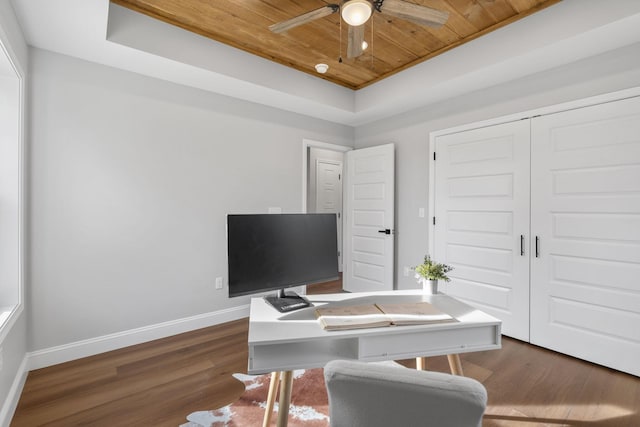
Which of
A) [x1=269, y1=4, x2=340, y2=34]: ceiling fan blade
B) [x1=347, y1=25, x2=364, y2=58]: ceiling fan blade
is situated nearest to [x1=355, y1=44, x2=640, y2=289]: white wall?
[x1=347, y1=25, x2=364, y2=58]: ceiling fan blade

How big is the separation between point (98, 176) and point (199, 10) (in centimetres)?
155

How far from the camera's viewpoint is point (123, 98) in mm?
2699

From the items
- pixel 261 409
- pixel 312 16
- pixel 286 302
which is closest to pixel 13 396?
pixel 261 409

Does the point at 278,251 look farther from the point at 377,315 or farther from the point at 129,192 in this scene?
the point at 129,192

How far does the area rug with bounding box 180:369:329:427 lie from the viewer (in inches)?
68.9

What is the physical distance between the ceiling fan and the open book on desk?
60.1 inches

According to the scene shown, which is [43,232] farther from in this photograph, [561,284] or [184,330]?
[561,284]

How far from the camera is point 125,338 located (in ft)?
8.87

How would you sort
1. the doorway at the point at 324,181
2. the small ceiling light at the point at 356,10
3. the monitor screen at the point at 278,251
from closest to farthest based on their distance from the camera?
the monitor screen at the point at 278,251 < the small ceiling light at the point at 356,10 < the doorway at the point at 324,181

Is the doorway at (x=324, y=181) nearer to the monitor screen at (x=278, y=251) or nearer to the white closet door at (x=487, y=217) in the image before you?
the white closet door at (x=487, y=217)

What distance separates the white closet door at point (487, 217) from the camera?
2.82 meters

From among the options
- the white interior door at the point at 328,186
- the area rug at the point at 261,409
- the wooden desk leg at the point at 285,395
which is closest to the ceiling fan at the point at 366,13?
the wooden desk leg at the point at 285,395

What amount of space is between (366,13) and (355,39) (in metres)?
0.33

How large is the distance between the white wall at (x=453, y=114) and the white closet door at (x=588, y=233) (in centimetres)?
20
